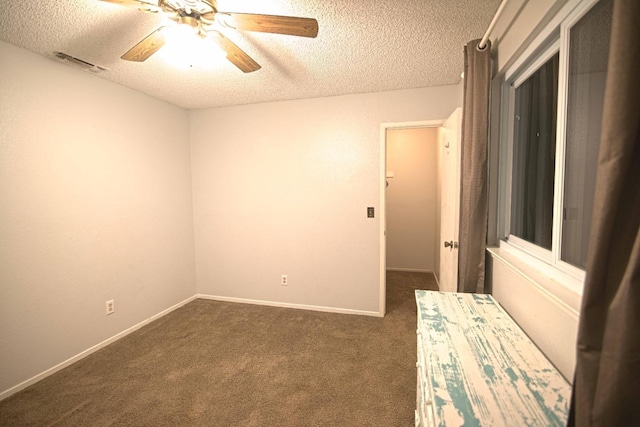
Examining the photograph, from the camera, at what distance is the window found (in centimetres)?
106

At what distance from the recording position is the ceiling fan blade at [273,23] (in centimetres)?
123

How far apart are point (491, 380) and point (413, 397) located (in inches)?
41.4

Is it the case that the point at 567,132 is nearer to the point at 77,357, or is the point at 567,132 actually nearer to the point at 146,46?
the point at 146,46

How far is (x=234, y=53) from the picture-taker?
1553 mm

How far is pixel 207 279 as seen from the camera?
134 inches

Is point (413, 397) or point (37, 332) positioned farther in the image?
point (37, 332)

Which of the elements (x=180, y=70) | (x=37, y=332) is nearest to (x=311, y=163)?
(x=180, y=70)

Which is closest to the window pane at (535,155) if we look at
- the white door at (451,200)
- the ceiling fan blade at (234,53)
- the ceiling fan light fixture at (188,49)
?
the white door at (451,200)

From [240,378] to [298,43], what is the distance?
2.44 m

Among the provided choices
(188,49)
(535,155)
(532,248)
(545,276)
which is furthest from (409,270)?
(188,49)

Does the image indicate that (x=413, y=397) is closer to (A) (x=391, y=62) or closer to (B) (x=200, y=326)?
(B) (x=200, y=326)

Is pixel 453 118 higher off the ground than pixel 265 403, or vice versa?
pixel 453 118

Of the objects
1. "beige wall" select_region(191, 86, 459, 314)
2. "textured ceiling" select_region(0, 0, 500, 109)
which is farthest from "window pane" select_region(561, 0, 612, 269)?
"beige wall" select_region(191, 86, 459, 314)

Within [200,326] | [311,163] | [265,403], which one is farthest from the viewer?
[311,163]
